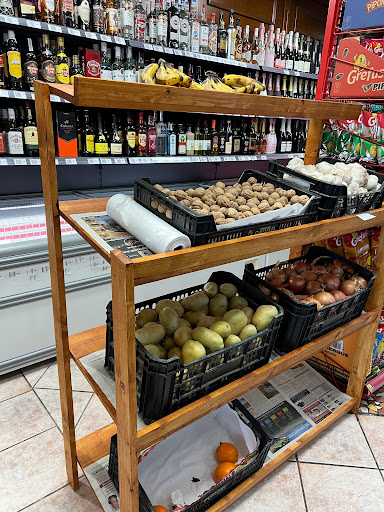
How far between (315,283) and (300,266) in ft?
0.60

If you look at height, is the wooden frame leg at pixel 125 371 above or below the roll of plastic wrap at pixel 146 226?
below

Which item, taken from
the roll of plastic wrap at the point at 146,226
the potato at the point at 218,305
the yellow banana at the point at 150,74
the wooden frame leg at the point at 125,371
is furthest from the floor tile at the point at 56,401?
the yellow banana at the point at 150,74

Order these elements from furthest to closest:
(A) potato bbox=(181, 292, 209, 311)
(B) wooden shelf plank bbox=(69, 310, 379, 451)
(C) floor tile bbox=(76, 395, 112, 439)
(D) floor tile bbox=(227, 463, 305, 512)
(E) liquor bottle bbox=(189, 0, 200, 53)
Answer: (E) liquor bottle bbox=(189, 0, 200, 53) → (C) floor tile bbox=(76, 395, 112, 439) → (D) floor tile bbox=(227, 463, 305, 512) → (A) potato bbox=(181, 292, 209, 311) → (B) wooden shelf plank bbox=(69, 310, 379, 451)

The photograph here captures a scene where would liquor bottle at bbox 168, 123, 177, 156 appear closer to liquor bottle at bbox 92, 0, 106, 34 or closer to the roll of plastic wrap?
liquor bottle at bbox 92, 0, 106, 34

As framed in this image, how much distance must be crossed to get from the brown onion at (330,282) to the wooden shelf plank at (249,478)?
69 centimetres

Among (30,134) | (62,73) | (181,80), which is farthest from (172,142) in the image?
(181,80)

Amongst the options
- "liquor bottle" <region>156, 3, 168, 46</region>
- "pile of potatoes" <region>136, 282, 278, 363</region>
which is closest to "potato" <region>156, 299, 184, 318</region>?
"pile of potatoes" <region>136, 282, 278, 363</region>

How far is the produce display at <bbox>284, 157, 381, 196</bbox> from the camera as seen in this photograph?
1531 millimetres

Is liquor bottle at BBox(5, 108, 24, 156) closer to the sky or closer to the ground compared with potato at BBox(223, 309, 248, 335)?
closer to the sky

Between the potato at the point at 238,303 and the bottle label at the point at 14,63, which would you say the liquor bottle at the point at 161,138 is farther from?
the potato at the point at 238,303

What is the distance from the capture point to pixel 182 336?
47.7 inches

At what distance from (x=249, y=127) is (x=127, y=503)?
10.2 feet

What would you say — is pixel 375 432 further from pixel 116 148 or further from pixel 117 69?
pixel 117 69

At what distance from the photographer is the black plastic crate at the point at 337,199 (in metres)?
1.37
